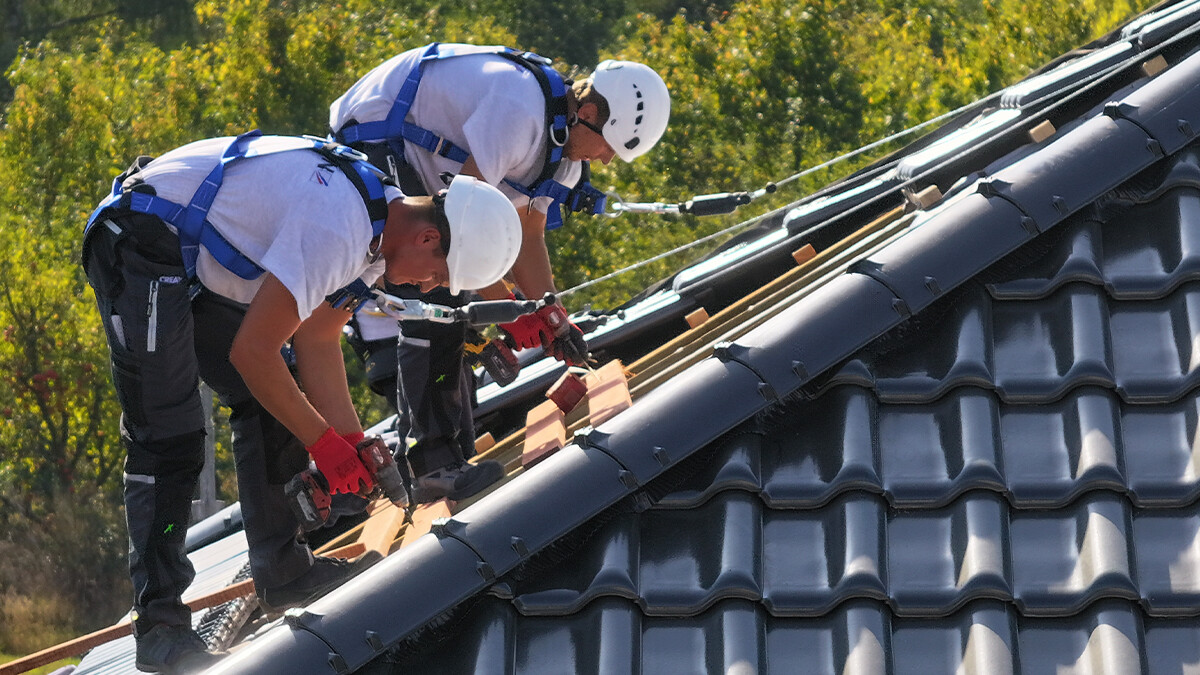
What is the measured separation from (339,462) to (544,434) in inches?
36.1

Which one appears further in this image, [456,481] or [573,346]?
[573,346]

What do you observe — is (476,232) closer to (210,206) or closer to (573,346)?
(210,206)

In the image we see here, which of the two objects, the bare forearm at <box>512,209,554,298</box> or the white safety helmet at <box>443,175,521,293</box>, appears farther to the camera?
the bare forearm at <box>512,209,554,298</box>

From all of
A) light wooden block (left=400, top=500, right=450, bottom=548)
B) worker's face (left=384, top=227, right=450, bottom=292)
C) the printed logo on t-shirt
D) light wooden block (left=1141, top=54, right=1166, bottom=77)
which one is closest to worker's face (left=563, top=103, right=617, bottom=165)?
worker's face (left=384, top=227, right=450, bottom=292)

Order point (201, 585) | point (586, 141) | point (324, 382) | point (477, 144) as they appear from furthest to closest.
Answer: point (201, 585) → point (586, 141) → point (477, 144) → point (324, 382)

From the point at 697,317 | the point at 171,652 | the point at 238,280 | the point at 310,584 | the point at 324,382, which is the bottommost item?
the point at 171,652

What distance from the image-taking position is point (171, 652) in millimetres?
4113

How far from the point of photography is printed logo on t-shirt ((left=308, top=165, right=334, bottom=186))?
4027mm

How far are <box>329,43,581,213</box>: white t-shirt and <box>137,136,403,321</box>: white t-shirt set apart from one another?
988mm

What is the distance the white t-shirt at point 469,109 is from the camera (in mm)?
5176

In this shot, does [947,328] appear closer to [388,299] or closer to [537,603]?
[537,603]

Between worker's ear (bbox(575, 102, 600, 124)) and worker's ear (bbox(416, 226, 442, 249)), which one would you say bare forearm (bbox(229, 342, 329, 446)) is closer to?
worker's ear (bbox(416, 226, 442, 249))

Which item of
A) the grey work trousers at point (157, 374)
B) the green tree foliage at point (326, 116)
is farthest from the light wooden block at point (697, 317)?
the green tree foliage at point (326, 116)

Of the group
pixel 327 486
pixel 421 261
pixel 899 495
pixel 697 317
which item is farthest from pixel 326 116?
pixel 899 495
